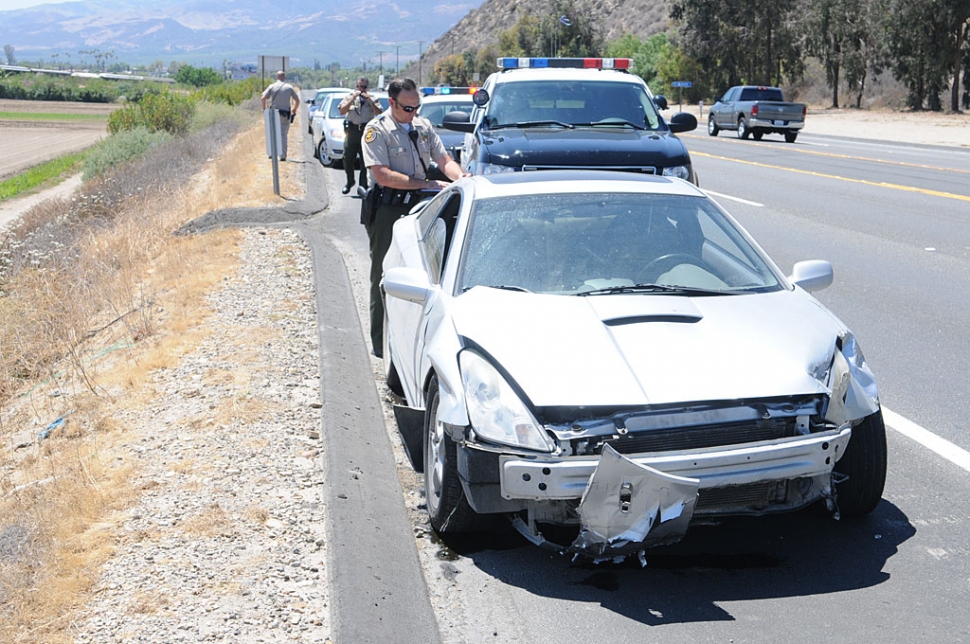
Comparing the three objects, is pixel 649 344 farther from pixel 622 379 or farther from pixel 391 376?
pixel 391 376

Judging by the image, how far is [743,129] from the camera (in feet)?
117

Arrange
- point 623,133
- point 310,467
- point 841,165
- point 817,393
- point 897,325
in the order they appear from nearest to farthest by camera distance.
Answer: point 817,393
point 310,467
point 897,325
point 623,133
point 841,165

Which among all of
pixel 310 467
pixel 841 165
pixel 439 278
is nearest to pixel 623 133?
pixel 439 278

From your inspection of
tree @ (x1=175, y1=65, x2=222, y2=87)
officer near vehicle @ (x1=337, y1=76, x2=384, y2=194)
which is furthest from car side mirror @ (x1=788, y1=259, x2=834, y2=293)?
tree @ (x1=175, y1=65, x2=222, y2=87)

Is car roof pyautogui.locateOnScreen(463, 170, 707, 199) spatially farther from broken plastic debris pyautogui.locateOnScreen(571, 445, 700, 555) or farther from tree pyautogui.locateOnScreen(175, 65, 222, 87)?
tree pyautogui.locateOnScreen(175, 65, 222, 87)

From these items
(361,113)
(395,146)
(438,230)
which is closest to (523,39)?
(361,113)

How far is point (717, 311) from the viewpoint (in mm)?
4773

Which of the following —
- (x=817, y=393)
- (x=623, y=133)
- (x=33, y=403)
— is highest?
(x=623, y=133)

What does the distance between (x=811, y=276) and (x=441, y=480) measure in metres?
2.21

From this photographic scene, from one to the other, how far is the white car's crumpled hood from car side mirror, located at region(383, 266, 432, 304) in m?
0.41

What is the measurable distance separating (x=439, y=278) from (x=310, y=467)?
1137 millimetres

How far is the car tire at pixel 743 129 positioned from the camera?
35250 millimetres

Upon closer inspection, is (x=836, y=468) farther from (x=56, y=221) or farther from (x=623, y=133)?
(x=56, y=221)

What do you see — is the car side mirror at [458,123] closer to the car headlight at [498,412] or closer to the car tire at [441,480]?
the car tire at [441,480]
